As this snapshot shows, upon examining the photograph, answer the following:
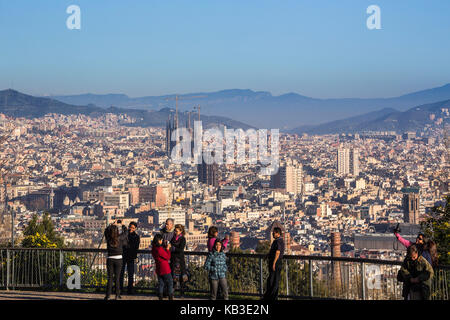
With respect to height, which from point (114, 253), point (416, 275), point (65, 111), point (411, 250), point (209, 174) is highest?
point (65, 111)

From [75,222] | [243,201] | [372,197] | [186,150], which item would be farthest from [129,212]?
[186,150]

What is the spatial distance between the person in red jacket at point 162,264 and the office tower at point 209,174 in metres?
118

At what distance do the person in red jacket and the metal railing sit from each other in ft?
4.13

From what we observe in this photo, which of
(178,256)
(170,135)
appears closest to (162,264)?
(178,256)

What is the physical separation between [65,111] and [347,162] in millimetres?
63987

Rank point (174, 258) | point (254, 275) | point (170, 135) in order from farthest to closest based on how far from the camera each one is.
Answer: point (170, 135), point (254, 275), point (174, 258)

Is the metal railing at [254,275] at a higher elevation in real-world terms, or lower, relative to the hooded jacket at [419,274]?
lower

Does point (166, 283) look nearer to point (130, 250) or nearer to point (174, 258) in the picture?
point (174, 258)

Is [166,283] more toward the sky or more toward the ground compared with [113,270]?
more toward the ground

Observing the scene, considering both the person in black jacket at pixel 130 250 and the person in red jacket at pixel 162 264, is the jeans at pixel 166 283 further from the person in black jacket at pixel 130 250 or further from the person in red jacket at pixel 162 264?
the person in black jacket at pixel 130 250

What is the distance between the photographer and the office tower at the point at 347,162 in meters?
134

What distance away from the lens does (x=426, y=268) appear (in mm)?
7102

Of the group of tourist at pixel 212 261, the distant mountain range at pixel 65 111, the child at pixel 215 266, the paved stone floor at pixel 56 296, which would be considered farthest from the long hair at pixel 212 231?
the distant mountain range at pixel 65 111

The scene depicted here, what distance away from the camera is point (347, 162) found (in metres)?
138
